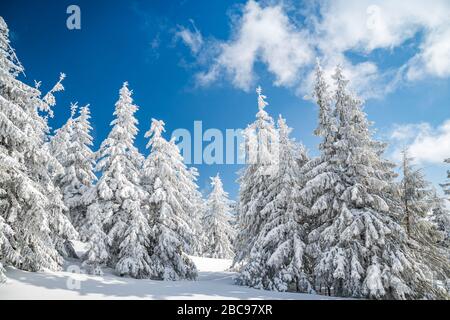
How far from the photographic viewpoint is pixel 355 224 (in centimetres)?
1450

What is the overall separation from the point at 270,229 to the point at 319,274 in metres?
4.86

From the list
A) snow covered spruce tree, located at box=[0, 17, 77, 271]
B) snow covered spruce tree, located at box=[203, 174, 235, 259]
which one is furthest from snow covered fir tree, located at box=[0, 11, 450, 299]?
snow covered spruce tree, located at box=[203, 174, 235, 259]

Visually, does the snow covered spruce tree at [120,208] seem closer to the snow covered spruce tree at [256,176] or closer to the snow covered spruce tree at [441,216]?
the snow covered spruce tree at [256,176]

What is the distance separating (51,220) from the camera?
49.6 ft

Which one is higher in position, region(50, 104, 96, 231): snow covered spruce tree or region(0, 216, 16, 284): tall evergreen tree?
region(50, 104, 96, 231): snow covered spruce tree

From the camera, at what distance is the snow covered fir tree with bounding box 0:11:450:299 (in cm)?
1331

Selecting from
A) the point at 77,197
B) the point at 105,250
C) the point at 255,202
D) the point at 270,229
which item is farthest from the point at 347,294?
the point at 77,197

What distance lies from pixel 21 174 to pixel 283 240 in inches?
546

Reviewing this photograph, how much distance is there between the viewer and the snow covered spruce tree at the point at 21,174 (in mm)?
12055

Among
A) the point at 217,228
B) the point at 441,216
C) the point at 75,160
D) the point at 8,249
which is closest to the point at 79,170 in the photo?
the point at 75,160

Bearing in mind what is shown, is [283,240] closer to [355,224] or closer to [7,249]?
[355,224]

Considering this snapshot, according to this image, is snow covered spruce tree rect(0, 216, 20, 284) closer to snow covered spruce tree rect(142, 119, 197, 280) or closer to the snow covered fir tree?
the snow covered fir tree

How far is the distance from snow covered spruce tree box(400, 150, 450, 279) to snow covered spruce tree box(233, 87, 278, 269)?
858 cm

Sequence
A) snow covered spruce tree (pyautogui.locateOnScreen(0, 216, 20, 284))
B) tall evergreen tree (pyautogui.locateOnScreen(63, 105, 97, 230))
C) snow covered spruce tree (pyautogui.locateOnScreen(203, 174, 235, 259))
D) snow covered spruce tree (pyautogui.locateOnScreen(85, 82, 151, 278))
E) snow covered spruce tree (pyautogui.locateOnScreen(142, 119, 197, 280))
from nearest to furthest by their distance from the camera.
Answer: snow covered spruce tree (pyautogui.locateOnScreen(0, 216, 20, 284)), snow covered spruce tree (pyautogui.locateOnScreen(85, 82, 151, 278)), snow covered spruce tree (pyautogui.locateOnScreen(142, 119, 197, 280)), tall evergreen tree (pyautogui.locateOnScreen(63, 105, 97, 230)), snow covered spruce tree (pyautogui.locateOnScreen(203, 174, 235, 259))
